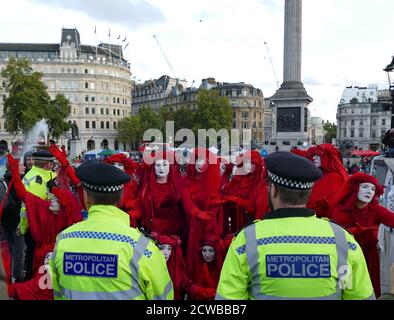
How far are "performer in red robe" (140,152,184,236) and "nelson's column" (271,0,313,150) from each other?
2842 cm

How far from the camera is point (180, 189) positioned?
258 inches

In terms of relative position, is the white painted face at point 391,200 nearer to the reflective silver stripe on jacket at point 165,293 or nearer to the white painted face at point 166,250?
the white painted face at point 166,250

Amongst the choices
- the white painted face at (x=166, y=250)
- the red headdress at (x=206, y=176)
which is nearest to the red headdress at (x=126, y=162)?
the red headdress at (x=206, y=176)

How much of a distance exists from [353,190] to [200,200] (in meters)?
2.27

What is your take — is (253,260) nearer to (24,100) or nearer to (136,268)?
(136,268)

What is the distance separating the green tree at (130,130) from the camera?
85.1 metres

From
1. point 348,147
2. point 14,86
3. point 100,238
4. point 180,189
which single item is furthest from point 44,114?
point 100,238

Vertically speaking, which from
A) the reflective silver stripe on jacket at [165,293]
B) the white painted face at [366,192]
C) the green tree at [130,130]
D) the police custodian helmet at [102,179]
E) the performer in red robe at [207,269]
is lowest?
the performer in red robe at [207,269]

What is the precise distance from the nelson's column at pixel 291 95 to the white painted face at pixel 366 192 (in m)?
29.0

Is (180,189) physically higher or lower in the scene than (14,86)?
lower

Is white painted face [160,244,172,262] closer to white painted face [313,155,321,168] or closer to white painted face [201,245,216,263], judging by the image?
white painted face [201,245,216,263]

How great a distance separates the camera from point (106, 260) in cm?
275

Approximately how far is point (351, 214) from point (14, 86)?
52098mm
